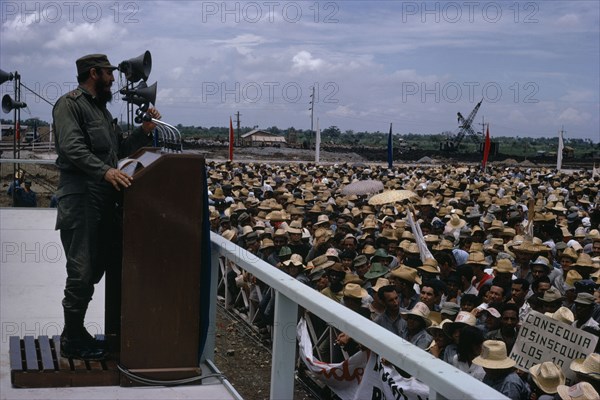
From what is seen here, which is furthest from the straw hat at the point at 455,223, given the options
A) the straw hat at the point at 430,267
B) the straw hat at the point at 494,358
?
the straw hat at the point at 494,358

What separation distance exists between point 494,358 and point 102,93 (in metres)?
3.07

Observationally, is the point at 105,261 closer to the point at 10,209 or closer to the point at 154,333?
the point at 154,333

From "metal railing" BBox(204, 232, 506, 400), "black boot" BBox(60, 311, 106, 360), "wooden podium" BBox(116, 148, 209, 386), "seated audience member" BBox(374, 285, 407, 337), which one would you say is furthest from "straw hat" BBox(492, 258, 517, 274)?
"black boot" BBox(60, 311, 106, 360)

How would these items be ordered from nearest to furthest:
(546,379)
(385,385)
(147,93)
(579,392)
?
(147,93), (579,392), (546,379), (385,385)

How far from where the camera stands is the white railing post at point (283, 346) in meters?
3.15

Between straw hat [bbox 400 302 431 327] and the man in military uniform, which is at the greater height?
the man in military uniform

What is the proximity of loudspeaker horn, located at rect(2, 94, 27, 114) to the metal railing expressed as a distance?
35.4 ft

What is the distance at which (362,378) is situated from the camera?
19.2 ft

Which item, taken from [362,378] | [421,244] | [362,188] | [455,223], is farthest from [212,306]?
[362,188]

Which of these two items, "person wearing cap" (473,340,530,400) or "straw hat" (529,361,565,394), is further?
"person wearing cap" (473,340,530,400)

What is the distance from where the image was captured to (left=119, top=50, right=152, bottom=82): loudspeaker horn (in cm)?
403

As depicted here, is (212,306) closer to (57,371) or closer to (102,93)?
(57,371)

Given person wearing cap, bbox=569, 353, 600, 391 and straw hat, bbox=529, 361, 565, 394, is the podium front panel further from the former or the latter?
person wearing cap, bbox=569, 353, 600, 391

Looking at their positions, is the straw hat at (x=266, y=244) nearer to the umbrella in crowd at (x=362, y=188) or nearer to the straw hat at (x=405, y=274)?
the straw hat at (x=405, y=274)
